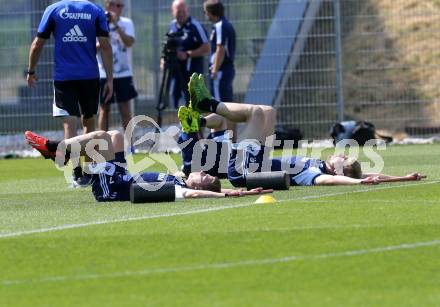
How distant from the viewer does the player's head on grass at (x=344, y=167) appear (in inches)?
537

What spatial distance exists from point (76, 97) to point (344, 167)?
3.37 m

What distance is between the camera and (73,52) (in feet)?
49.9

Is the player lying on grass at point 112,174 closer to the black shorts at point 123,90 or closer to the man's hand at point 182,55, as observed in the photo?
the black shorts at point 123,90

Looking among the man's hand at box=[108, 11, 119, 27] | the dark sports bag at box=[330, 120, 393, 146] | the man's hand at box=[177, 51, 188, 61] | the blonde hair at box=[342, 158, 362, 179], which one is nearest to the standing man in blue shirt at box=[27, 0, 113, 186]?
the blonde hair at box=[342, 158, 362, 179]

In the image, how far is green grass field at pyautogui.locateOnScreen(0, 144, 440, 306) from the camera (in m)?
7.16

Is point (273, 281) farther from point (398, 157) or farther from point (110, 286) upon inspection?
point (398, 157)

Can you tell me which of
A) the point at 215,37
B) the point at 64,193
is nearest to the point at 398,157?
the point at 215,37

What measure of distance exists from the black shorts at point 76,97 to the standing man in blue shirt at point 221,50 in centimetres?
477

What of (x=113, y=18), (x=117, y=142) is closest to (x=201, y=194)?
(x=117, y=142)

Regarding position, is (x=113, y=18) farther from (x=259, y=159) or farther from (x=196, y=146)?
(x=259, y=159)

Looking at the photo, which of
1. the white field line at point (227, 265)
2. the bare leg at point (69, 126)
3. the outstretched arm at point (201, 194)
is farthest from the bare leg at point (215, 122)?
the white field line at point (227, 265)

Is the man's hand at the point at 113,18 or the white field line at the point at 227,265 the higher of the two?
the man's hand at the point at 113,18

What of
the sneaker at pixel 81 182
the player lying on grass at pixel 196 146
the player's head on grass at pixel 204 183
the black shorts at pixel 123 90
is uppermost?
the black shorts at pixel 123 90

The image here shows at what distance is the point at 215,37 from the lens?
2006cm
